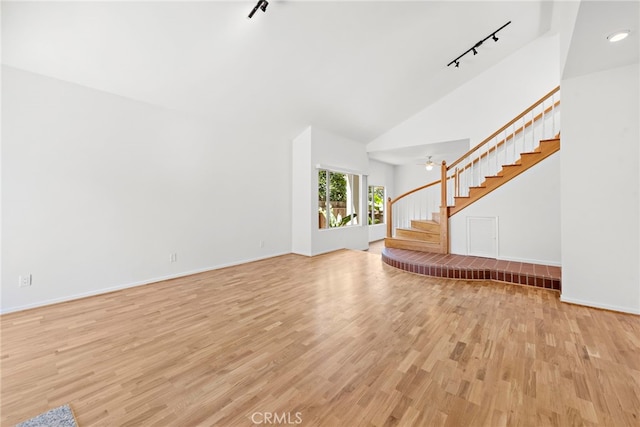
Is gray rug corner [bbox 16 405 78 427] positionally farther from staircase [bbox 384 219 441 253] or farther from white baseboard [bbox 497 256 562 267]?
white baseboard [bbox 497 256 562 267]

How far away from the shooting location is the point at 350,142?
271 inches

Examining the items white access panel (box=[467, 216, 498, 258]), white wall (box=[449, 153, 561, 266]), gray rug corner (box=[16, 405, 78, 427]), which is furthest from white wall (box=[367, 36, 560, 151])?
gray rug corner (box=[16, 405, 78, 427])

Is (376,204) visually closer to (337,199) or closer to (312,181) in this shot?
(337,199)

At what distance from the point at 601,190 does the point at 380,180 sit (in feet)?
20.7

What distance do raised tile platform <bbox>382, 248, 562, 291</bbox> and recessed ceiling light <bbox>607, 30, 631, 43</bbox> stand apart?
8.97 ft

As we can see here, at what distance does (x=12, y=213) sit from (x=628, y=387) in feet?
18.7

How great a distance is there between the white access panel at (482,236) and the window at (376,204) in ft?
13.7

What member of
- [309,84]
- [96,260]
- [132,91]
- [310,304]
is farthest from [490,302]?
[132,91]

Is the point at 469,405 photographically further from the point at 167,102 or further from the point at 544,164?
the point at 167,102

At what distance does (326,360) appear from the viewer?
1999 millimetres

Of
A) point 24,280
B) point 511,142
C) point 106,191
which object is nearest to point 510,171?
point 511,142

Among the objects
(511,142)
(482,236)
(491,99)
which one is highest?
(491,99)

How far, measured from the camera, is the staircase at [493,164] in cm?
423

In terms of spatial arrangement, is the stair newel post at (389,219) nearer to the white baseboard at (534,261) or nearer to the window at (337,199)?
the window at (337,199)
